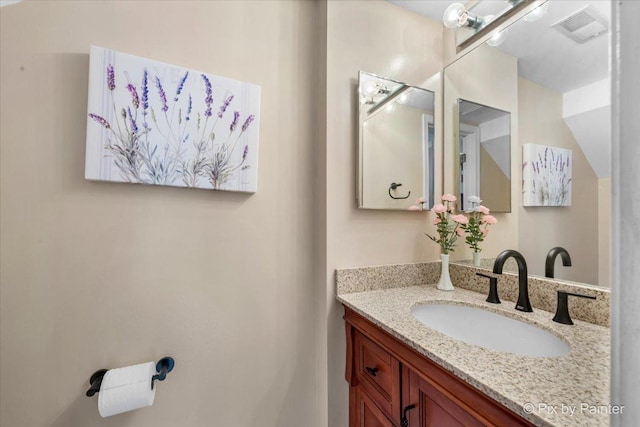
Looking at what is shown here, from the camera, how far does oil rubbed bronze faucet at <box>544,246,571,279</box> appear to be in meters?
0.88

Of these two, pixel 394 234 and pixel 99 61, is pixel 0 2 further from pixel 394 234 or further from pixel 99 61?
pixel 394 234

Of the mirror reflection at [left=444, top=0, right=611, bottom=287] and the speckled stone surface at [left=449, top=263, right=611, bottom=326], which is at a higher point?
the mirror reflection at [left=444, top=0, right=611, bottom=287]

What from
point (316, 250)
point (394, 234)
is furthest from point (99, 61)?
point (394, 234)

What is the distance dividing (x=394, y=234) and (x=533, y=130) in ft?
2.27

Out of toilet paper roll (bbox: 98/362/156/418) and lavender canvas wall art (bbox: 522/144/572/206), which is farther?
lavender canvas wall art (bbox: 522/144/572/206)

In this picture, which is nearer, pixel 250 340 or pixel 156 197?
pixel 156 197

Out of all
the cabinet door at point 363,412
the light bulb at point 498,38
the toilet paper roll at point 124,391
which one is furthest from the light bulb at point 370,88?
the toilet paper roll at point 124,391

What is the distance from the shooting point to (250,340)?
42.8 inches

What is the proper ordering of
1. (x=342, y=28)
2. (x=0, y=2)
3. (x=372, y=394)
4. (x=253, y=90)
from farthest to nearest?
(x=342, y=28) → (x=253, y=90) → (x=372, y=394) → (x=0, y=2)

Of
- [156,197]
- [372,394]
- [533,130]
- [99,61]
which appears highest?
[99,61]

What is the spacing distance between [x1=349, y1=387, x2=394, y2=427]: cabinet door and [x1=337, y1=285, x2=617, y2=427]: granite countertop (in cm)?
35

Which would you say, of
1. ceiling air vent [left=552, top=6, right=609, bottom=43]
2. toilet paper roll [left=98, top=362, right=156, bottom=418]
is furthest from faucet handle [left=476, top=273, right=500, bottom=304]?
toilet paper roll [left=98, top=362, right=156, bottom=418]

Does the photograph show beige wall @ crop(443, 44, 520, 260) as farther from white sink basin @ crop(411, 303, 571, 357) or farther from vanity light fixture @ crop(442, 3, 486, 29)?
white sink basin @ crop(411, 303, 571, 357)

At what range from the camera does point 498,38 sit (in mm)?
1133
